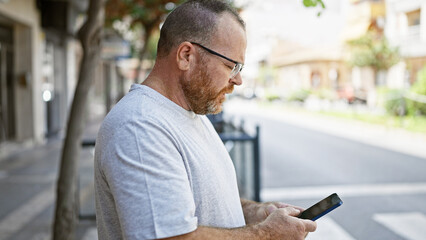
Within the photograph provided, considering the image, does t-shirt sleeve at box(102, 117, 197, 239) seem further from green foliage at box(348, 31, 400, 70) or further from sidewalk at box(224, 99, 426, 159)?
green foliage at box(348, 31, 400, 70)

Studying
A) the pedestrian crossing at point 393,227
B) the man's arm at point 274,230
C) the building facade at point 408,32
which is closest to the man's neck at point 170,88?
the man's arm at point 274,230

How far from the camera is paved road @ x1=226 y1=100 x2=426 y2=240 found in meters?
5.71

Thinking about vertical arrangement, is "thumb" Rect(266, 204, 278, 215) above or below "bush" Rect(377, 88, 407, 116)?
above

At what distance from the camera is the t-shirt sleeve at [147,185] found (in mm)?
1452

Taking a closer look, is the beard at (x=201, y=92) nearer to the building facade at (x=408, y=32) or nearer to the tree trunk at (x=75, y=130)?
the tree trunk at (x=75, y=130)

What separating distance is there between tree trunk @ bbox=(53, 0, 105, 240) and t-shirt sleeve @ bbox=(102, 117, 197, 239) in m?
2.77

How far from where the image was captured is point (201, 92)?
1.81m

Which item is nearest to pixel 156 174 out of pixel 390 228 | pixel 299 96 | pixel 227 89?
pixel 227 89

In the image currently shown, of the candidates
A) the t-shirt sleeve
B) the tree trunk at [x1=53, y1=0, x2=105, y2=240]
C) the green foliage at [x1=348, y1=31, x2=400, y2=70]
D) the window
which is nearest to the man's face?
the t-shirt sleeve

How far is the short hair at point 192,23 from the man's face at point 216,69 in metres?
0.03

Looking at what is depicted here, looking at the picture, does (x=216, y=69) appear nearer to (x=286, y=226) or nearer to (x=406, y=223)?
(x=286, y=226)

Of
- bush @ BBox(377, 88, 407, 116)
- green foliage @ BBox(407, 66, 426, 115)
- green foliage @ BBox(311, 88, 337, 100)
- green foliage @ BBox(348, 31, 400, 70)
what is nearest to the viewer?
bush @ BBox(377, 88, 407, 116)

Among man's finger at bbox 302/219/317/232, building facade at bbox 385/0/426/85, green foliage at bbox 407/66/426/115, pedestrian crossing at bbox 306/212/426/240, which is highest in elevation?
building facade at bbox 385/0/426/85

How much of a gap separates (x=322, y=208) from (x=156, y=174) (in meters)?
0.69
